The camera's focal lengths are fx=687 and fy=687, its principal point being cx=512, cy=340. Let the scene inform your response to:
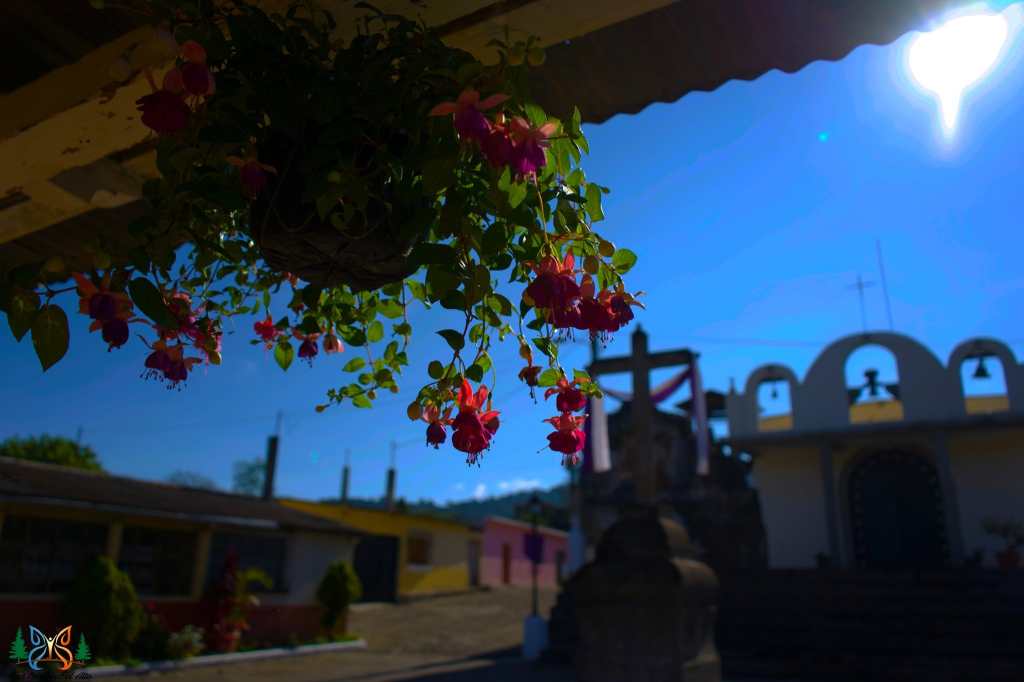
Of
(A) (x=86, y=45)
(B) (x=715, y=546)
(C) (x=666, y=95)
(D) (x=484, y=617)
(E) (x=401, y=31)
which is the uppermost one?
(C) (x=666, y=95)

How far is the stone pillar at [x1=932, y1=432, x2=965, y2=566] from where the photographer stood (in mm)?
13919

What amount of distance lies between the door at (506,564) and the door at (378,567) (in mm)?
9630

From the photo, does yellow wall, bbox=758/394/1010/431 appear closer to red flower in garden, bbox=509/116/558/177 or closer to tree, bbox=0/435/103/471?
red flower in garden, bbox=509/116/558/177

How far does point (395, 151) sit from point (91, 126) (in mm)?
1117

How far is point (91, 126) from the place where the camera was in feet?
6.24

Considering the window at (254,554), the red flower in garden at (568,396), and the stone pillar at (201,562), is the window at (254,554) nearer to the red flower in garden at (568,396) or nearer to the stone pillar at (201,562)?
the stone pillar at (201,562)

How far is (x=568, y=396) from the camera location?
5.11ft

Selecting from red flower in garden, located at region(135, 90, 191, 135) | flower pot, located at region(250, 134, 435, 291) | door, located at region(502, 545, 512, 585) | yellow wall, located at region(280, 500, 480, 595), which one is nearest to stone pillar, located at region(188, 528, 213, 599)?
yellow wall, located at region(280, 500, 480, 595)

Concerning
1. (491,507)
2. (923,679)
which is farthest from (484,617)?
(491,507)

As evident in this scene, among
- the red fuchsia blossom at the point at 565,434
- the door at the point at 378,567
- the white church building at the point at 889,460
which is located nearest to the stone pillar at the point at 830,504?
the white church building at the point at 889,460

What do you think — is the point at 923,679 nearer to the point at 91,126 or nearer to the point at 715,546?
the point at 715,546

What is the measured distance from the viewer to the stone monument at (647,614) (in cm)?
387

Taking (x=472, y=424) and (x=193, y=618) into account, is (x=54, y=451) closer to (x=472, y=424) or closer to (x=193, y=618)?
(x=193, y=618)

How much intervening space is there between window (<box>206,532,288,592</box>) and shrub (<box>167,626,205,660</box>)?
164cm
